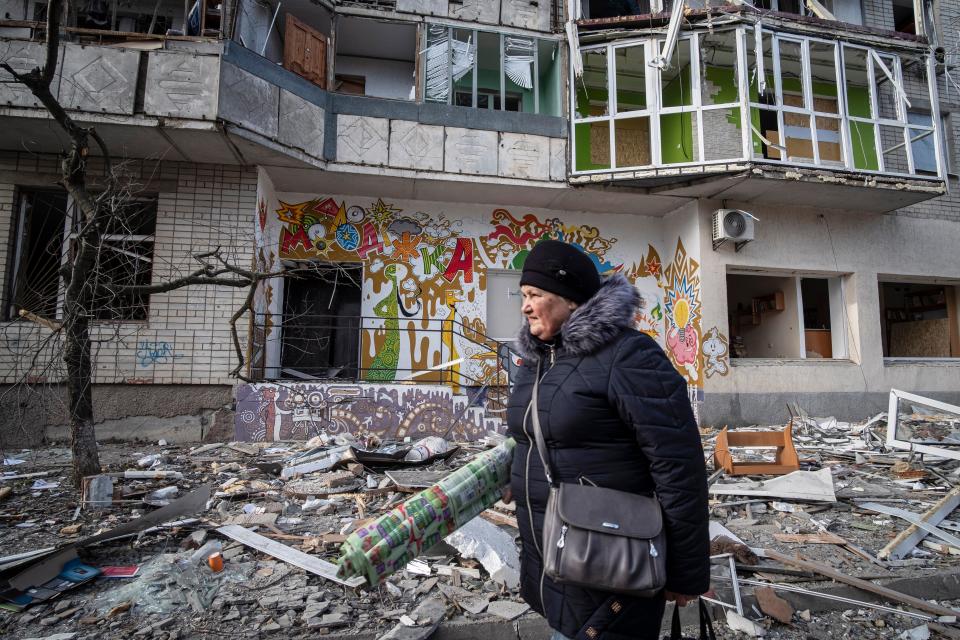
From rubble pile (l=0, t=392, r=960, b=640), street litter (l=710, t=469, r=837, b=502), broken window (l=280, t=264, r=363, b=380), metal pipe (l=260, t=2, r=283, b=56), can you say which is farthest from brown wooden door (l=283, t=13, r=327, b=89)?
street litter (l=710, t=469, r=837, b=502)

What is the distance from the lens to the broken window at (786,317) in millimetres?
10391

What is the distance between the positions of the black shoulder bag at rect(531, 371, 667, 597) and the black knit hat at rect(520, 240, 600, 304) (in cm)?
62

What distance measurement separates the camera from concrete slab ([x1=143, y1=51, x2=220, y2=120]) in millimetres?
6730

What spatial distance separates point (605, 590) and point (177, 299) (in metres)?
7.73

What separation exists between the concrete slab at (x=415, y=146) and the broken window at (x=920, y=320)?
9.86 metres

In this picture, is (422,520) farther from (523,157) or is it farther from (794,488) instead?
(523,157)

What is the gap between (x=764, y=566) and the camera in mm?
3297

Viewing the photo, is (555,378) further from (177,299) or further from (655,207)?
(655,207)

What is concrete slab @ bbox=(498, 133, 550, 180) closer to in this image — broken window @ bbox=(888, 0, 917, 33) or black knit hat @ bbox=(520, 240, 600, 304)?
black knit hat @ bbox=(520, 240, 600, 304)

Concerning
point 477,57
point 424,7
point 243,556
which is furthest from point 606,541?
point 424,7

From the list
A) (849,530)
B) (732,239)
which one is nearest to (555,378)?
(849,530)

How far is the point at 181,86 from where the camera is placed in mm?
6809

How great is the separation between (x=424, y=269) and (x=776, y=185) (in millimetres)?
6326

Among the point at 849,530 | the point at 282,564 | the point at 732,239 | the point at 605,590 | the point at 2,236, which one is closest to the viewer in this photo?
the point at 605,590
